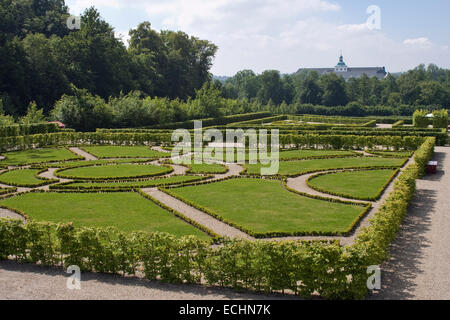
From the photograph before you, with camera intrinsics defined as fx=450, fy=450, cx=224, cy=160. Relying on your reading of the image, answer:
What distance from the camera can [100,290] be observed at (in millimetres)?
11375

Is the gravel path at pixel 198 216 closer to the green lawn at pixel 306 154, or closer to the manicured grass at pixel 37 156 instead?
the green lawn at pixel 306 154

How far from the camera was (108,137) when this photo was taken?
1549 inches

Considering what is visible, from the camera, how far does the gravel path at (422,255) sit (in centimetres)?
1143

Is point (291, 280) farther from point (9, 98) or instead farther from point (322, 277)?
point (9, 98)

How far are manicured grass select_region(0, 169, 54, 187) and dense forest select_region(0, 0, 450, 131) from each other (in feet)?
44.2

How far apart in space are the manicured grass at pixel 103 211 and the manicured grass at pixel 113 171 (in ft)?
11.5

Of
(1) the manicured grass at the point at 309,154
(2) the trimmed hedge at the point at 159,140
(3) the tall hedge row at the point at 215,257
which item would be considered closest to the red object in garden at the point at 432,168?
Answer: (1) the manicured grass at the point at 309,154

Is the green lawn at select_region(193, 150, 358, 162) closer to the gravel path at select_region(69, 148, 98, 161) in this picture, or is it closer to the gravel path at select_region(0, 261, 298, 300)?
the gravel path at select_region(69, 148, 98, 161)

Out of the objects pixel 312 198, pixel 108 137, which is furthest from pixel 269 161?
pixel 108 137

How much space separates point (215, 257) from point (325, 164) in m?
18.7

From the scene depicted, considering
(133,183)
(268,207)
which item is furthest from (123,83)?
(268,207)

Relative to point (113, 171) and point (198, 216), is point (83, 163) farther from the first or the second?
point (198, 216)

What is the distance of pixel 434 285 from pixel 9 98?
168 feet

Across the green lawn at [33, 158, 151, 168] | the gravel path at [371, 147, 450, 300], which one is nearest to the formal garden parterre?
the green lawn at [33, 158, 151, 168]
